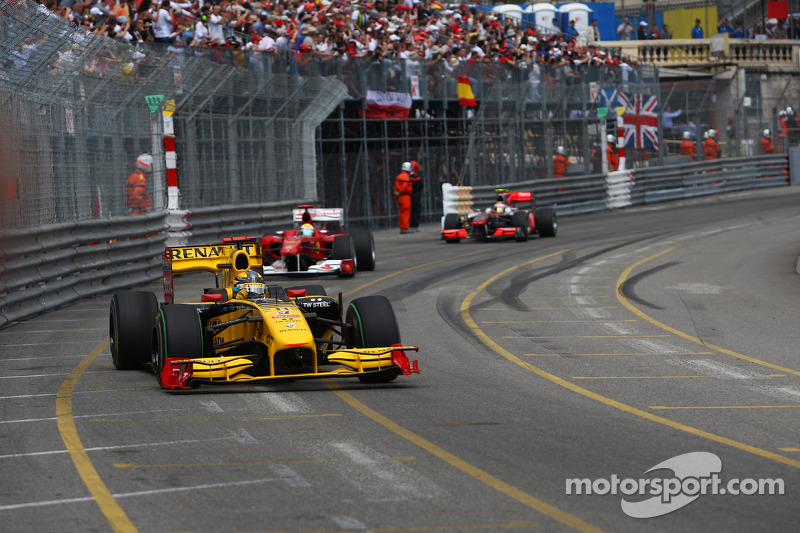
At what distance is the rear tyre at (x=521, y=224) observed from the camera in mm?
25234

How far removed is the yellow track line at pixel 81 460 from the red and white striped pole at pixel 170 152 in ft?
33.9

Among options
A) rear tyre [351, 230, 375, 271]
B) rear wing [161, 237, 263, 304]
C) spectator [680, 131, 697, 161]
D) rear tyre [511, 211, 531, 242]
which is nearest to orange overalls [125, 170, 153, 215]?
rear tyre [351, 230, 375, 271]

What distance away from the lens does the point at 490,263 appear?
68.7ft

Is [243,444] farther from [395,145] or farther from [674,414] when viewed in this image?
[395,145]

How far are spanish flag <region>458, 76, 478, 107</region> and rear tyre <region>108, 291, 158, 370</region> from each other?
74.9ft

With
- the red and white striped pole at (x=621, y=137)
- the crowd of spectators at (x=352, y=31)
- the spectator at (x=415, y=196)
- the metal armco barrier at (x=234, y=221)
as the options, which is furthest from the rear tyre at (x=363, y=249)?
the red and white striped pole at (x=621, y=137)

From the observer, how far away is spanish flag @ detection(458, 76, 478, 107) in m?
32.5

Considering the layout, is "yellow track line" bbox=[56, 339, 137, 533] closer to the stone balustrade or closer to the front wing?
the front wing

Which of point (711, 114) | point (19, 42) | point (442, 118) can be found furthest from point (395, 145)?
point (19, 42)

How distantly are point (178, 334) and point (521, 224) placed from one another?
1655cm

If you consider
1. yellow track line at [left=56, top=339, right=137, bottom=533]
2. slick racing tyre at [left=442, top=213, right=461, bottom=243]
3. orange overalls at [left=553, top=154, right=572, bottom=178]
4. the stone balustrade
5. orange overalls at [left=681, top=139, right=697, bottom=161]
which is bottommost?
yellow track line at [left=56, top=339, right=137, bottom=533]

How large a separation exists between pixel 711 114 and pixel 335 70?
58.0 ft

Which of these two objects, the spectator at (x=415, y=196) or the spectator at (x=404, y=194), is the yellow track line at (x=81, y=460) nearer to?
the spectator at (x=404, y=194)

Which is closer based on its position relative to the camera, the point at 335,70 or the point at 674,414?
the point at 674,414
